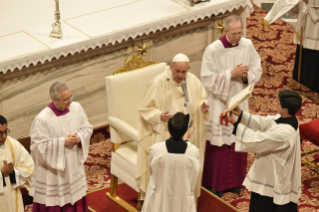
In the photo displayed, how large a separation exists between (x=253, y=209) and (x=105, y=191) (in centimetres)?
177

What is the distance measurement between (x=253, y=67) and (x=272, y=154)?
144 centimetres

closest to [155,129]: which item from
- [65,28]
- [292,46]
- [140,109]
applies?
[140,109]

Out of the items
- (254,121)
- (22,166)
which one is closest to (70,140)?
(22,166)

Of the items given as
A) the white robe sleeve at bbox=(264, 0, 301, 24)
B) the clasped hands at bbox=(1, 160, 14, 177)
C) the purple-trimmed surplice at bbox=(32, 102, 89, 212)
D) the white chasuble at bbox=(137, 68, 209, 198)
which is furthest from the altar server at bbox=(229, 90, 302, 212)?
the white robe sleeve at bbox=(264, 0, 301, 24)

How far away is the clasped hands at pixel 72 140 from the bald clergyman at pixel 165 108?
72cm

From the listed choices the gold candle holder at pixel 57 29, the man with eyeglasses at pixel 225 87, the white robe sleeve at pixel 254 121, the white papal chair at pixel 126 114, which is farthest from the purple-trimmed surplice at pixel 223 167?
the gold candle holder at pixel 57 29

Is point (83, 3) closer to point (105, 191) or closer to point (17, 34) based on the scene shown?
point (17, 34)

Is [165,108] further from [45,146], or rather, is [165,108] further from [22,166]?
[22,166]

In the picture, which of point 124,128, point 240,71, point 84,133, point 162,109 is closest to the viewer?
point 84,133

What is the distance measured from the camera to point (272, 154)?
19.7 feet

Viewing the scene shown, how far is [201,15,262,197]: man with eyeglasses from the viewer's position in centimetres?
698

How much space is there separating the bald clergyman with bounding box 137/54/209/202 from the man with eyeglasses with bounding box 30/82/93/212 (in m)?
0.59

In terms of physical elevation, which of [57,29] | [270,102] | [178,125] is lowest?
[270,102]

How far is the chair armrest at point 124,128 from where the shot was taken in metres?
6.64
